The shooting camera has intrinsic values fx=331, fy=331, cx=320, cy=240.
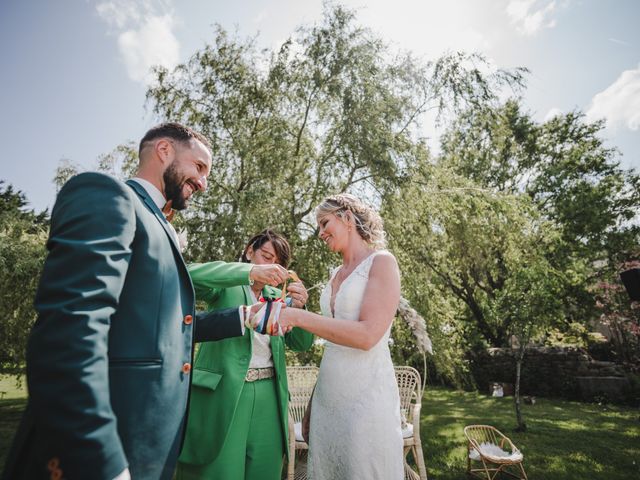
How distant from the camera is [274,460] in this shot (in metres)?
2.36

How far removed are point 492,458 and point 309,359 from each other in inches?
128

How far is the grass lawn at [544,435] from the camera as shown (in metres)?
5.77

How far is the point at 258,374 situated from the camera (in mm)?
2525

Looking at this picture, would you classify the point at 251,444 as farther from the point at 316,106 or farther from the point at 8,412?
the point at 8,412

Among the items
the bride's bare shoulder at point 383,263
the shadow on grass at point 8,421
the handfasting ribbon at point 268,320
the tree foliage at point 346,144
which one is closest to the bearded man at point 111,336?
the handfasting ribbon at point 268,320

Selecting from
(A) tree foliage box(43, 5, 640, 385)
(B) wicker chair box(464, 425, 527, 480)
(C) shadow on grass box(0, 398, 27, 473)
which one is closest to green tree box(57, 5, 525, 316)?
(A) tree foliage box(43, 5, 640, 385)

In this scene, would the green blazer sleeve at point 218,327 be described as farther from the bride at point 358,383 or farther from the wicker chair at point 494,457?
the wicker chair at point 494,457

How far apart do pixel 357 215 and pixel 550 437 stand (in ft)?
28.0

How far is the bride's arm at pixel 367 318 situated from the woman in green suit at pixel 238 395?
0.97 ft

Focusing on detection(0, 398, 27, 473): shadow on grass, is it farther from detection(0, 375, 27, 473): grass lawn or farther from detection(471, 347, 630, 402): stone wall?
detection(471, 347, 630, 402): stone wall

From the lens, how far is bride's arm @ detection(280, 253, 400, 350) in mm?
1808

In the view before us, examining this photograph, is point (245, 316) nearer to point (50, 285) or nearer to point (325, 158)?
point (50, 285)

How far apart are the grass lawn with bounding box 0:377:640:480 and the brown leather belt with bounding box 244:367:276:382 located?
4443mm

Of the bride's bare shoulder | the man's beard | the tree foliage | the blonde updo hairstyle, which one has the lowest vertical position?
the bride's bare shoulder
